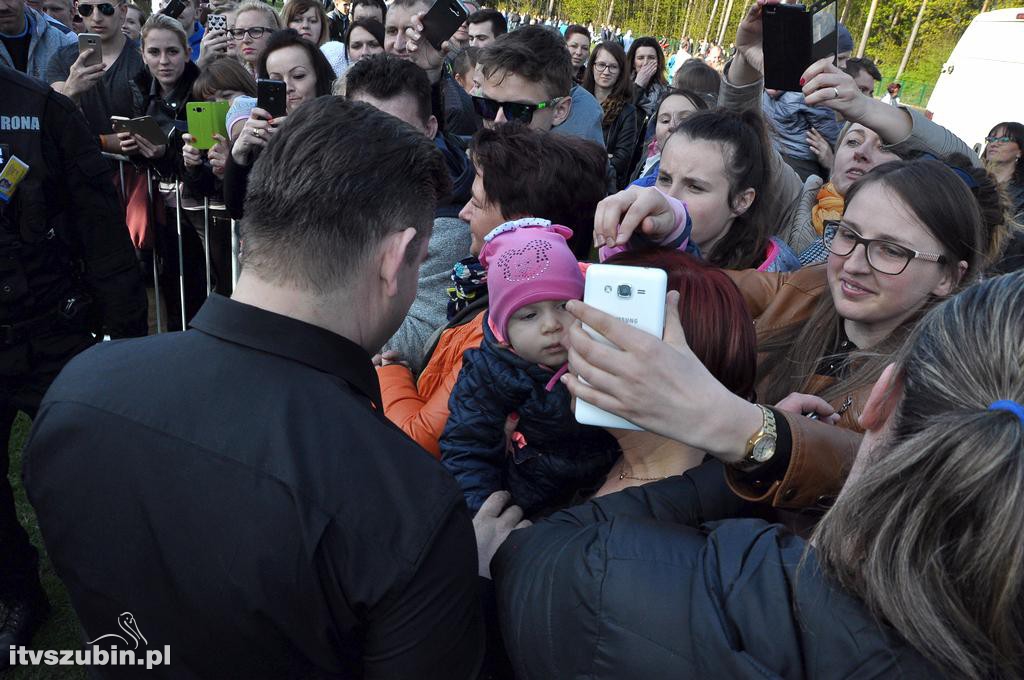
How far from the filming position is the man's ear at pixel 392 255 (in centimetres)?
136

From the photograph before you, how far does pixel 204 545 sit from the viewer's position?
112cm

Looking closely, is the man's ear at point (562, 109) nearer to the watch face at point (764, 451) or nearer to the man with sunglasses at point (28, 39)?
the watch face at point (764, 451)

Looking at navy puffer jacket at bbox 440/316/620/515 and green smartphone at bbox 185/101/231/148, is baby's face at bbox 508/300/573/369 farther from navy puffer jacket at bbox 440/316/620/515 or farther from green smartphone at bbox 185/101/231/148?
green smartphone at bbox 185/101/231/148

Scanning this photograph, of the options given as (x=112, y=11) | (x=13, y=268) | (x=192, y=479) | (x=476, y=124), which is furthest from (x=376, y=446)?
(x=112, y=11)

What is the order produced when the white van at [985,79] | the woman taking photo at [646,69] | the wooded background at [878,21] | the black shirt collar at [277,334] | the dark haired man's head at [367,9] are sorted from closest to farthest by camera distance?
the black shirt collar at [277,334] < the dark haired man's head at [367,9] < the woman taking photo at [646,69] < the white van at [985,79] < the wooded background at [878,21]

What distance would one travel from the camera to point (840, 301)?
208 centimetres

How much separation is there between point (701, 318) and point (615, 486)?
470 mm

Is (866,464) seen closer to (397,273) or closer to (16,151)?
(397,273)

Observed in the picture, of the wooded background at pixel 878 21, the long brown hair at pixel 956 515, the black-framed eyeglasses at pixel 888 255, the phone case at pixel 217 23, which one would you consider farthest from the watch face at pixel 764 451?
the wooded background at pixel 878 21

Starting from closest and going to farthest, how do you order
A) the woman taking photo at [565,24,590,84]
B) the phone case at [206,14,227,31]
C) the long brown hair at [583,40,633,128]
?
the phone case at [206,14,227,31] → the long brown hair at [583,40,633,128] → the woman taking photo at [565,24,590,84]

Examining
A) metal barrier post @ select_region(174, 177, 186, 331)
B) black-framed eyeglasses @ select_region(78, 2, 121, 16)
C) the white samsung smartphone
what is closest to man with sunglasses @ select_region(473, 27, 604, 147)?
metal barrier post @ select_region(174, 177, 186, 331)

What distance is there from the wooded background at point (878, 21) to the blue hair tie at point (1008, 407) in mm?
27244

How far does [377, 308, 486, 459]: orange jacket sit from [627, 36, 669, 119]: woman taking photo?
5762mm

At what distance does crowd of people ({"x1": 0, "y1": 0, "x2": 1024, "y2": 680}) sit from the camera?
91cm
